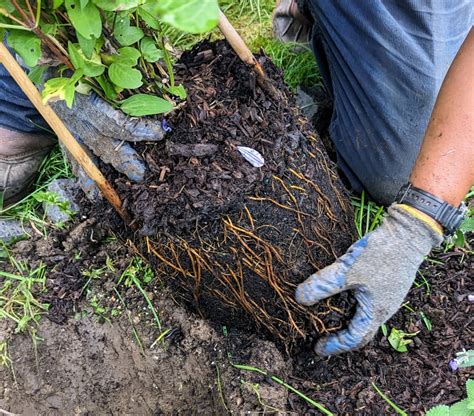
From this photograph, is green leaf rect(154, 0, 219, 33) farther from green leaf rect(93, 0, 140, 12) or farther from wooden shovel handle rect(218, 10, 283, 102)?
wooden shovel handle rect(218, 10, 283, 102)

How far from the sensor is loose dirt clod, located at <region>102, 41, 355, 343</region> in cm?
149

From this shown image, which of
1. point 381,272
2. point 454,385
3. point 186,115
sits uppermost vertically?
point 186,115

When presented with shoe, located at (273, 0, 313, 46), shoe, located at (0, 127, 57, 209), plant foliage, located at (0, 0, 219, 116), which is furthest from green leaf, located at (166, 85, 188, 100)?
shoe, located at (273, 0, 313, 46)

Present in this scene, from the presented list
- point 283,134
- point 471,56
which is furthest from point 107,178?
point 471,56

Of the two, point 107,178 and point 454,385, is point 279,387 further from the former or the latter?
point 107,178

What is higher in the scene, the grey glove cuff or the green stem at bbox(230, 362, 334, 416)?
the grey glove cuff

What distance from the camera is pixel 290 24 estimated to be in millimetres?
2426

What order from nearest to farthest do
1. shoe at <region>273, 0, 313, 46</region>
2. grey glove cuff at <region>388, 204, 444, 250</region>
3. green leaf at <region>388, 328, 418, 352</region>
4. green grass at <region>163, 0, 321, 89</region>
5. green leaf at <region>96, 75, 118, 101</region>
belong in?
green leaf at <region>96, 75, 118, 101</region> → grey glove cuff at <region>388, 204, 444, 250</region> → green leaf at <region>388, 328, 418, 352</region> → shoe at <region>273, 0, 313, 46</region> → green grass at <region>163, 0, 321, 89</region>

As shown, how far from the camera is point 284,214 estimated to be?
5.04ft

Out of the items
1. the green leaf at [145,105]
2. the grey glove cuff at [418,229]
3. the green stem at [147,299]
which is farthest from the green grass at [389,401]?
the green leaf at [145,105]

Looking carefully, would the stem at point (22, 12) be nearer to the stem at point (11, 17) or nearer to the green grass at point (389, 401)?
the stem at point (11, 17)

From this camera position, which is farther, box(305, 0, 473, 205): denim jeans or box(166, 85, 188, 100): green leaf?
box(305, 0, 473, 205): denim jeans

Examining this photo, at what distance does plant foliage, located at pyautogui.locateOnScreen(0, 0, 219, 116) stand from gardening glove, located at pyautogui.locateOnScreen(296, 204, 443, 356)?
2.04 feet

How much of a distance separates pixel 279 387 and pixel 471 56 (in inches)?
41.8
